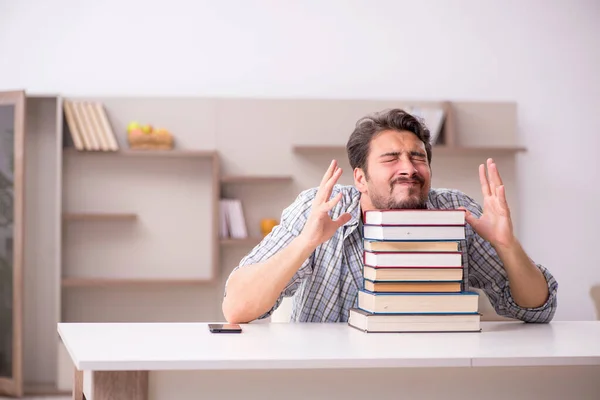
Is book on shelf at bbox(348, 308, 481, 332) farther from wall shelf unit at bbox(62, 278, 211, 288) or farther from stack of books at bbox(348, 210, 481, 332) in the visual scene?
wall shelf unit at bbox(62, 278, 211, 288)

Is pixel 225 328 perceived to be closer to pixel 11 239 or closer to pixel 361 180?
pixel 361 180

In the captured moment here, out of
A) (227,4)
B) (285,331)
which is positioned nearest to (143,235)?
(227,4)

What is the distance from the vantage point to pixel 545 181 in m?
5.01

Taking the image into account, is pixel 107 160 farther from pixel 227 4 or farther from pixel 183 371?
pixel 183 371

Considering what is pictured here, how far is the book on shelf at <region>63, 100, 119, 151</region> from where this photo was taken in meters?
4.48

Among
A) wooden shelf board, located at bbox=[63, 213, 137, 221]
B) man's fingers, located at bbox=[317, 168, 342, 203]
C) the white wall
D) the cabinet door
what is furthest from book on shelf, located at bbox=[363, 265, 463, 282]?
the white wall

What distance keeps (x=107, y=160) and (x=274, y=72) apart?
116 centimetres

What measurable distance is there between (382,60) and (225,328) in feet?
11.1

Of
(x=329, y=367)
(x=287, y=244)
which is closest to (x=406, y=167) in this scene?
(x=287, y=244)

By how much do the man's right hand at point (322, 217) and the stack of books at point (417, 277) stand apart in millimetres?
139

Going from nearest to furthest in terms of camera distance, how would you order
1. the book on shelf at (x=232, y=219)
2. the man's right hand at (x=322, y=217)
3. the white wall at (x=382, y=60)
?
the man's right hand at (x=322, y=217)
the book on shelf at (x=232, y=219)
the white wall at (x=382, y=60)

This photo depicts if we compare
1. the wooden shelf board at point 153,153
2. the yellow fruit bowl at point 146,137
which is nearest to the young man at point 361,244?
the wooden shelf board at point 153,153

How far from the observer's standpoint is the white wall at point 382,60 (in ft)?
A: 15.8

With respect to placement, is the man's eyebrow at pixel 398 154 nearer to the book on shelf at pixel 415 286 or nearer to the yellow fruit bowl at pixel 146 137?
the book on shelf at pixel 415 286
